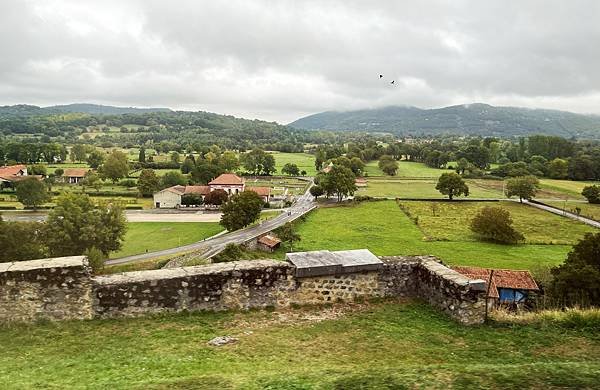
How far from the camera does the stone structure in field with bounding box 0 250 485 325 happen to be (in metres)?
9.28

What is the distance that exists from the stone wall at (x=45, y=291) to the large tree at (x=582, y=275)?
22.6 meters

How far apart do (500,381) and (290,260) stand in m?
5.52

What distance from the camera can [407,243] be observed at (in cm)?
5512

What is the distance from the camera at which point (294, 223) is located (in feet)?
225

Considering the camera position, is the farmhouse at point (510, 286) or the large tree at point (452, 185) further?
the large tree at point (452, 185)

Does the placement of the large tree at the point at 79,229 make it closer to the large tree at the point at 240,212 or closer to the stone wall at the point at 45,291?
the large tree at the point at 240,212

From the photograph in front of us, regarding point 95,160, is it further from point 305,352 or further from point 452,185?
point 305,352

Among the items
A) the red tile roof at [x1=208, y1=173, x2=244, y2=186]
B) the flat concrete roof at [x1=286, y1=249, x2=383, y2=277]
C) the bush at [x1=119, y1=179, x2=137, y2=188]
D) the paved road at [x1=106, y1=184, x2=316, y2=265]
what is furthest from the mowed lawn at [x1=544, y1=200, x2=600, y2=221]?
the bush at [x1=119, y1=179, x2=137, y2=188]

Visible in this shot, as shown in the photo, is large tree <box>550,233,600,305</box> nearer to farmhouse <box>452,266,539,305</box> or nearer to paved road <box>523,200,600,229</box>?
farmhouse <box>452,266,539,305</box>

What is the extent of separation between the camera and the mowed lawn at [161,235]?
5569cm

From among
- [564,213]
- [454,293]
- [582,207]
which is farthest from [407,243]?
[582,207]

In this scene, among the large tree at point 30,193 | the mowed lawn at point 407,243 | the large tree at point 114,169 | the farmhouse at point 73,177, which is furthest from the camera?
the farmhouse at point 73,177

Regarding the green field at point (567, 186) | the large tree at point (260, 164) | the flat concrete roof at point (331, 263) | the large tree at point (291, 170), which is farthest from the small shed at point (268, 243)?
the large tree at point (260, 164)

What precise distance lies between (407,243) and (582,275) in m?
29.9
